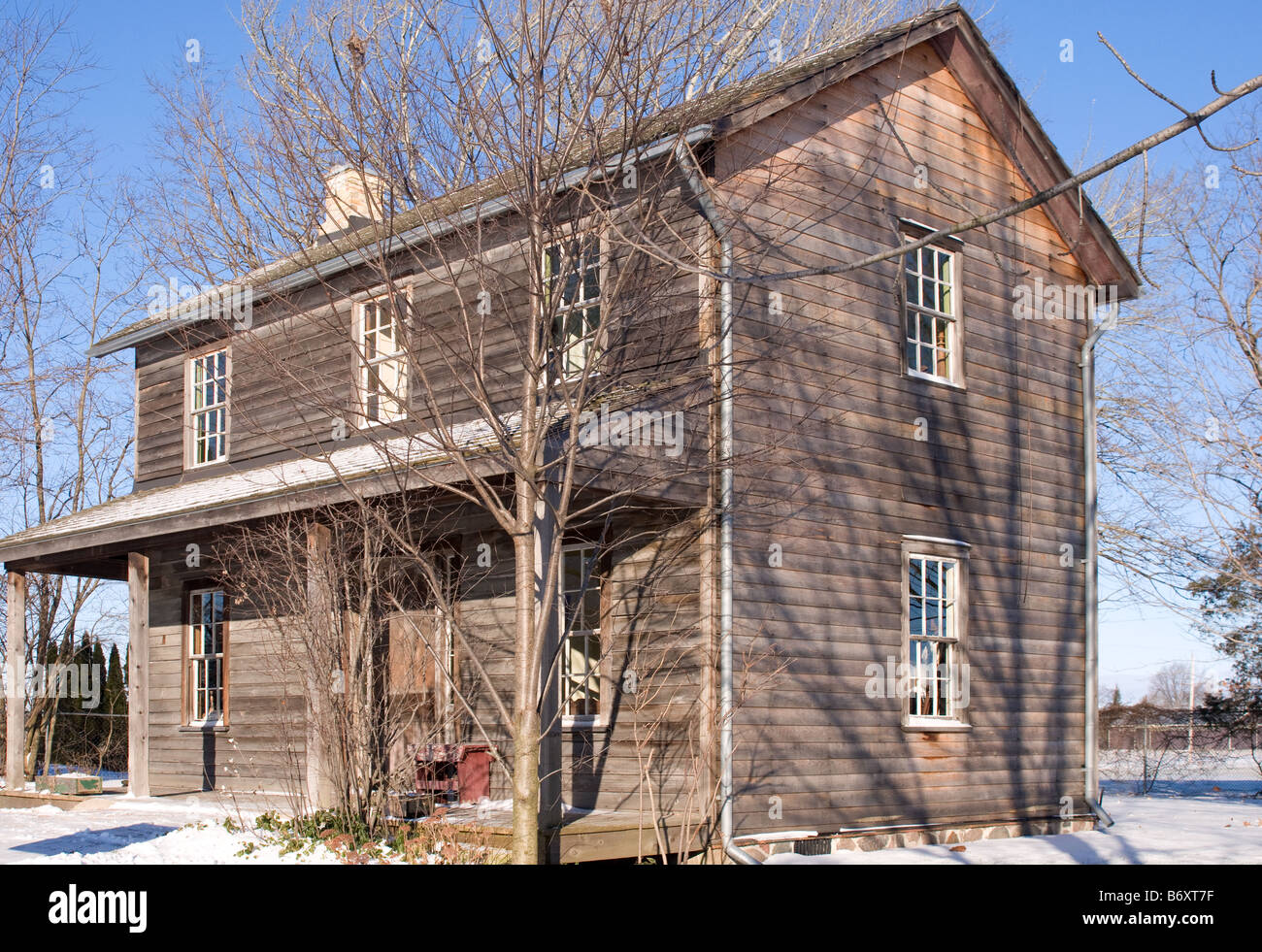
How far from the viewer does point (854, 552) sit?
1243 centimetres

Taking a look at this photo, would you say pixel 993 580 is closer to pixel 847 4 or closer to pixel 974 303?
pixel 974 303

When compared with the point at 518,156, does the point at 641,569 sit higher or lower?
lower

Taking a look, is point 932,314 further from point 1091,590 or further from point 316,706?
point 316,706

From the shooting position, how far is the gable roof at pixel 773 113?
9.55m

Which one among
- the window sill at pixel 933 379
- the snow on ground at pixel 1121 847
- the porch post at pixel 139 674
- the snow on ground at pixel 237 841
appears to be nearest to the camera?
the snow on ground at pixel 237 841

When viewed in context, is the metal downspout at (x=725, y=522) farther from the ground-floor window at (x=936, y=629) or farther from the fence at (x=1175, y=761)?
the fence at (x=1175, y=761)

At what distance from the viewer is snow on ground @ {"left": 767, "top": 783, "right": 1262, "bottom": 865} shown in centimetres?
1112

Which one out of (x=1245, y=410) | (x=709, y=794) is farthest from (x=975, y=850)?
(x=1245, y=410)

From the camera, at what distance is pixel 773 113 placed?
11703 millimetres

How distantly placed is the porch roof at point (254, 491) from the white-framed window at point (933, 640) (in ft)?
16.1

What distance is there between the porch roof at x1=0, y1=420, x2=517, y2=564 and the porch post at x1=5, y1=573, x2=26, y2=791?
1.46 feet

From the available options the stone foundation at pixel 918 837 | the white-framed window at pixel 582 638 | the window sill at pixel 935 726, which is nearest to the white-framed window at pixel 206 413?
the white-framed window at pixel 582 638

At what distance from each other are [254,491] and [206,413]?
4.94 metres

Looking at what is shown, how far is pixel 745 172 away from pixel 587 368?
3.86 m
